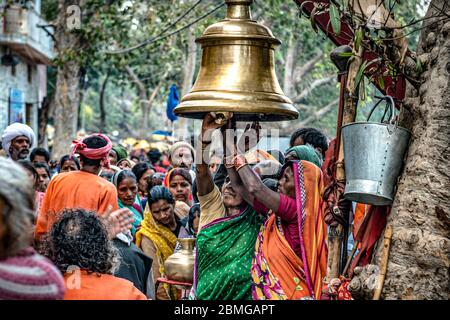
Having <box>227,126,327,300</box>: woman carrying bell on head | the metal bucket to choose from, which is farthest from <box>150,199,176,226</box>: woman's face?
the metal bucket

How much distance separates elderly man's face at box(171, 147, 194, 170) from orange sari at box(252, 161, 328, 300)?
529 cm

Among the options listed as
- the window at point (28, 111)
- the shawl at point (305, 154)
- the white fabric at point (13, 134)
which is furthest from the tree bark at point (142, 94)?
the shawl at point (305, 154)

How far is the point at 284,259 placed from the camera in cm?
527

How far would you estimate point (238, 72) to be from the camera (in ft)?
15.5

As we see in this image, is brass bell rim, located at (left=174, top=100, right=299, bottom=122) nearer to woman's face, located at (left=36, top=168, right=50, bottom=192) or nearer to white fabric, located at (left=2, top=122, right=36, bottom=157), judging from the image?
woman's face, located at (left=36, top=168, right=50, bottom=192)

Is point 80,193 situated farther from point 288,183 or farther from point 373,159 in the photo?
point 373,159

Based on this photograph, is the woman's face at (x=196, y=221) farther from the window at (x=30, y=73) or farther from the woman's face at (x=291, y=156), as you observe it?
the window at (x=30, y=73)

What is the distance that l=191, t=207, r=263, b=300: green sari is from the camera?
5517mm

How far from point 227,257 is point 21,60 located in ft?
83.7

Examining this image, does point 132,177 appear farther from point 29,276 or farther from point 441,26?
point 29,276

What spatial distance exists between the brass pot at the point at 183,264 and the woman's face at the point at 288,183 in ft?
2.73

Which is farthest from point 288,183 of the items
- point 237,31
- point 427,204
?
point 427,204

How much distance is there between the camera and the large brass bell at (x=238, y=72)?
14.9ft
